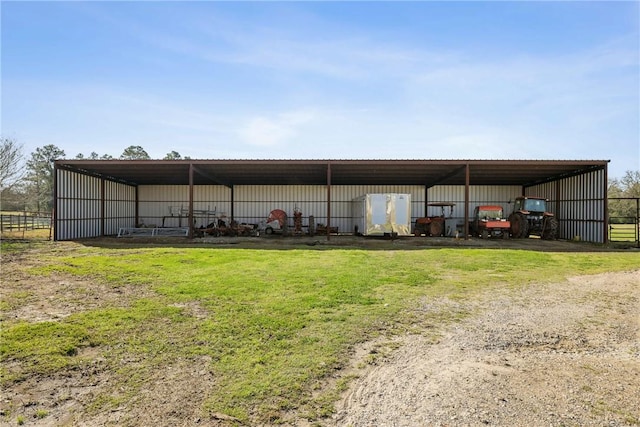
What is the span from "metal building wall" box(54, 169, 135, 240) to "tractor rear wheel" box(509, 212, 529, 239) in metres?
27.6

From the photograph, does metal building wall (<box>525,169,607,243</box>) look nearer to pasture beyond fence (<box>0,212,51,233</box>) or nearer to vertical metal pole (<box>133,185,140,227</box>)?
vertical metal pole (<box>133,185,140,227</box>)

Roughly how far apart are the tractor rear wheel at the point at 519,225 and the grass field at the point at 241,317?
32.4ft

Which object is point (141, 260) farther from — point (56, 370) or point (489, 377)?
point (489, 377)

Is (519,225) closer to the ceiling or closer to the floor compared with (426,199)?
closer to the floor

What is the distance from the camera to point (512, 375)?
440 cm

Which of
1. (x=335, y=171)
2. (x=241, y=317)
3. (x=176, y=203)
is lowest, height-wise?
(x=241, y=317)

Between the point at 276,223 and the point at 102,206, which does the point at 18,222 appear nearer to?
the point at 102,206

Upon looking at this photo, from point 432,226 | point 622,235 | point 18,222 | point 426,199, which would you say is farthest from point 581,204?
point 18,222

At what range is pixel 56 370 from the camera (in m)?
4.46

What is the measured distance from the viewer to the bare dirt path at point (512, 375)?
11.6ft

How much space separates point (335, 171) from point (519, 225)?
12.3m

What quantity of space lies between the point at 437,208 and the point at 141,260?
22.9 meters

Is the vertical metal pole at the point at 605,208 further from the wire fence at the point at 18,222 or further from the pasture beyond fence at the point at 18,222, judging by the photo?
the pasture beyond fence at the point at 18,222

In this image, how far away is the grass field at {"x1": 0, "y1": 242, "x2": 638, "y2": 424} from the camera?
4.14 m
